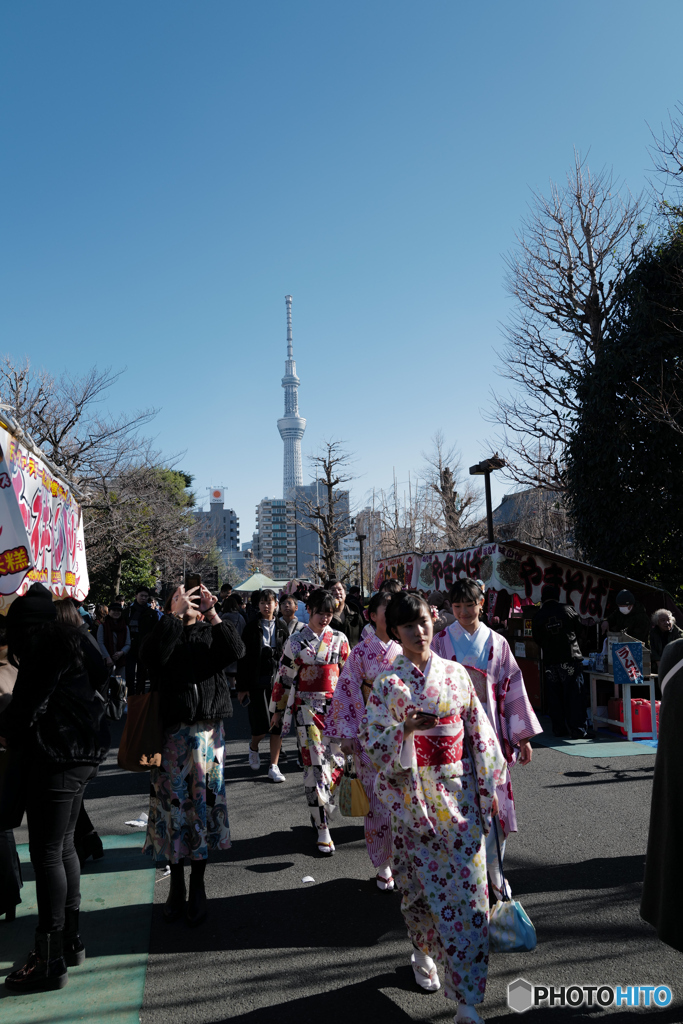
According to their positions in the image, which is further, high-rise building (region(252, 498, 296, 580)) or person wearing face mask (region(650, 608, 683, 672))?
high-rise building (region(252, 498, 296, 580))

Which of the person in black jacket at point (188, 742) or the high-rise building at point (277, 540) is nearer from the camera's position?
the person in black jacket at point (188, 742)

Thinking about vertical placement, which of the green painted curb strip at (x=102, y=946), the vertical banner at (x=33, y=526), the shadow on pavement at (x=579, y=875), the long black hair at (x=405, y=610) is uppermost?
the vertical banner at (x=33, y=526)

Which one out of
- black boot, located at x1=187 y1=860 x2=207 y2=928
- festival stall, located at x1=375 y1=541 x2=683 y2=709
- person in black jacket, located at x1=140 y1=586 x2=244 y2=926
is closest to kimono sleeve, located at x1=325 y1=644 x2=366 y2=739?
person in black jacket, located at x1=140 y1=586 x2=244 y2=926

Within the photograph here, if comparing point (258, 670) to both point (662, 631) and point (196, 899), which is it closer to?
point (196, 899)

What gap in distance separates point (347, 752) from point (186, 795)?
98 centimetres

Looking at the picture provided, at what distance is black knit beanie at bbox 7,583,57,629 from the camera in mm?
3393

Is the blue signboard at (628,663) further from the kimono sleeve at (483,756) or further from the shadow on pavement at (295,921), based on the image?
the kimono sleeve at (483,756)

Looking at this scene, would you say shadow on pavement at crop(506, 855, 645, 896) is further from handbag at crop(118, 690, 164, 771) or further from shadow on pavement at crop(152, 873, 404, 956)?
handbag at crop(118, 690, 164, 771)

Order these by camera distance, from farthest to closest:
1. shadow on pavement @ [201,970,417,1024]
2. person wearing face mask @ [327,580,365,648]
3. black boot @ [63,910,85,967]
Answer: person wearing face mask @ [327,580,365,648] < black boot @ [63,910,85,967] < shadow on pavement @ [201,970,417,1024]

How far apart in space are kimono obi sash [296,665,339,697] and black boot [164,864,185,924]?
181 centimetres

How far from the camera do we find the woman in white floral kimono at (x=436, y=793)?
9.48ft

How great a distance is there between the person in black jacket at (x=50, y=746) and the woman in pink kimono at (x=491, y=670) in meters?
2.15

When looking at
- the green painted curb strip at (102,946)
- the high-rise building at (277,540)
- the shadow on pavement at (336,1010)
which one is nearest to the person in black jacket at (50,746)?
the green painted curb strip at (102,946)

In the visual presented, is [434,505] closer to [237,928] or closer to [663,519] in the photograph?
[663,519]
